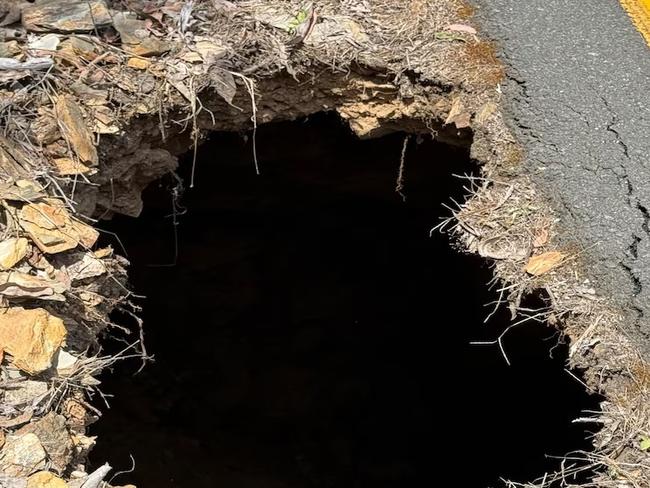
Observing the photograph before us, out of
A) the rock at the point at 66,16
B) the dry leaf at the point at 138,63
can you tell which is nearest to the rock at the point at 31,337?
the dry leaf at the point at 138,63

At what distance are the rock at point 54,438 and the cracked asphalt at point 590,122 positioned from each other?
181cm

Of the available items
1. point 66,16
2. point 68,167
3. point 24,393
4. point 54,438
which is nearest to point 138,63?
point 66,16

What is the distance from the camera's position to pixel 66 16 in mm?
3328

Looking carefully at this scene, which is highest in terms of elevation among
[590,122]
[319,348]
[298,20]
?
[590,122]

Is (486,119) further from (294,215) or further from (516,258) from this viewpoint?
(294,215)

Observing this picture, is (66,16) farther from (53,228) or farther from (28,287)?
(28,287)

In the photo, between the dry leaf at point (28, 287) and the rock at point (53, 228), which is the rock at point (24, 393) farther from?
the rock at point (53, 228)

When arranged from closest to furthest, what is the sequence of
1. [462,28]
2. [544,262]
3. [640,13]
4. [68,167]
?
1. [544,262]
2. [68,167]
3. [462,28]
4. [640,13]

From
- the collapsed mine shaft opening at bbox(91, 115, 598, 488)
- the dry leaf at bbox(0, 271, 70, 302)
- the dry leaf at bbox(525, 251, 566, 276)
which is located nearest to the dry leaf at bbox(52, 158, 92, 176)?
the dry leaf at bbox(0, 271, 70, 302)

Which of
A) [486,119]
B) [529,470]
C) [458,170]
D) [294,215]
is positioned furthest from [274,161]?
[529,470]

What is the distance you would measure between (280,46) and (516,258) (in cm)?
137

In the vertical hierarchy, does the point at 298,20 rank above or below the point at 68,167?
above

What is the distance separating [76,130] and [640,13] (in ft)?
8.90

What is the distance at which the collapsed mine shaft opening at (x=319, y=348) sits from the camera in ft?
17.0
